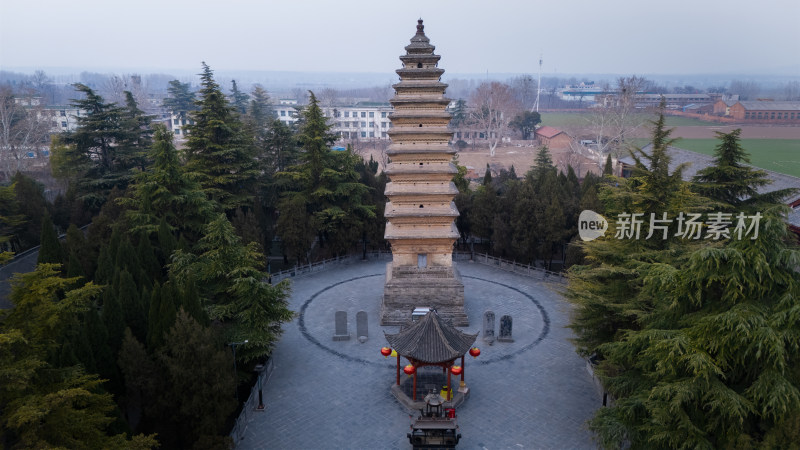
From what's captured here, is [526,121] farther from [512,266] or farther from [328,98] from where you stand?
[512,266]

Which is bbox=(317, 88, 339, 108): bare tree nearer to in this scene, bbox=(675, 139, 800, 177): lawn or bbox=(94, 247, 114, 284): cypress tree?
bbox=(675, 139, 800, 177): lawn

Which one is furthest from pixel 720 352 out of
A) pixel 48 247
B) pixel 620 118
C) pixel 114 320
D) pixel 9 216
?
pixel 620 118

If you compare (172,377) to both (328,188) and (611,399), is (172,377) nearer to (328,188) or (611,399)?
(611,399)

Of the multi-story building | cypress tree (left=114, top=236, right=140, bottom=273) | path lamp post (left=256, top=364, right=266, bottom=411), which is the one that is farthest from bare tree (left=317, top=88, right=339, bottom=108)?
path lamp post (left=256, top=364, right=266, bottom=411)

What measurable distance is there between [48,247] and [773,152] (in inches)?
2137

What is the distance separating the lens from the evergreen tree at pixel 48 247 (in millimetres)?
21359

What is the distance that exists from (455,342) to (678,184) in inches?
343

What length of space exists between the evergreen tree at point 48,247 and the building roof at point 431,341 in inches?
595

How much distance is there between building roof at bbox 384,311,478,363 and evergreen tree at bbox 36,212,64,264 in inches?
595

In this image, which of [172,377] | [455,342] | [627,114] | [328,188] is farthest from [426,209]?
[627,114]

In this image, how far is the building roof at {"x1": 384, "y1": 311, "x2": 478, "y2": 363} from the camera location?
16.2m

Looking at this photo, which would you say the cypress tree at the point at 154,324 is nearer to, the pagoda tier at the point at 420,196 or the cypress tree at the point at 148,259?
the cypress tree at the point at 148,259

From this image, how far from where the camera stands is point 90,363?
13.7 m

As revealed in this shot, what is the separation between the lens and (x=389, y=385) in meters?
17.9
